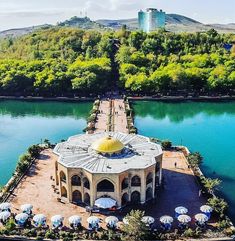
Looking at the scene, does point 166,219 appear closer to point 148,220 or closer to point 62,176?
point 148,220

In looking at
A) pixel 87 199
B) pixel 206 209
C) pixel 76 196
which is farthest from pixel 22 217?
pixel 206 209

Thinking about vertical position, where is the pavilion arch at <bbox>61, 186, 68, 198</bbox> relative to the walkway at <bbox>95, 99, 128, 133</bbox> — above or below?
below

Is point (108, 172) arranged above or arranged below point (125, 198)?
above

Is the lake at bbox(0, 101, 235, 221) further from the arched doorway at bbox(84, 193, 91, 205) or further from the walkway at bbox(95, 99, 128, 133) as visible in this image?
the arched doorway at bbox(84, 193, 91, 205)

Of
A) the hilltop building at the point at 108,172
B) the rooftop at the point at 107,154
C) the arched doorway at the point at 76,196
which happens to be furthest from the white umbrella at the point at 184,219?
the arched doorway at the point at 76,196

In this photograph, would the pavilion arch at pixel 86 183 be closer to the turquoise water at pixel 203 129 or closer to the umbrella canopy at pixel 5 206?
the umbrella canopy at pixel 5 206

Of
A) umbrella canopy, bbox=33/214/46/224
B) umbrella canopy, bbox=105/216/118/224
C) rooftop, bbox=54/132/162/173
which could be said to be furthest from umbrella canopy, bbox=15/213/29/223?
umbrella canopy, bbox=105/216/118/224
